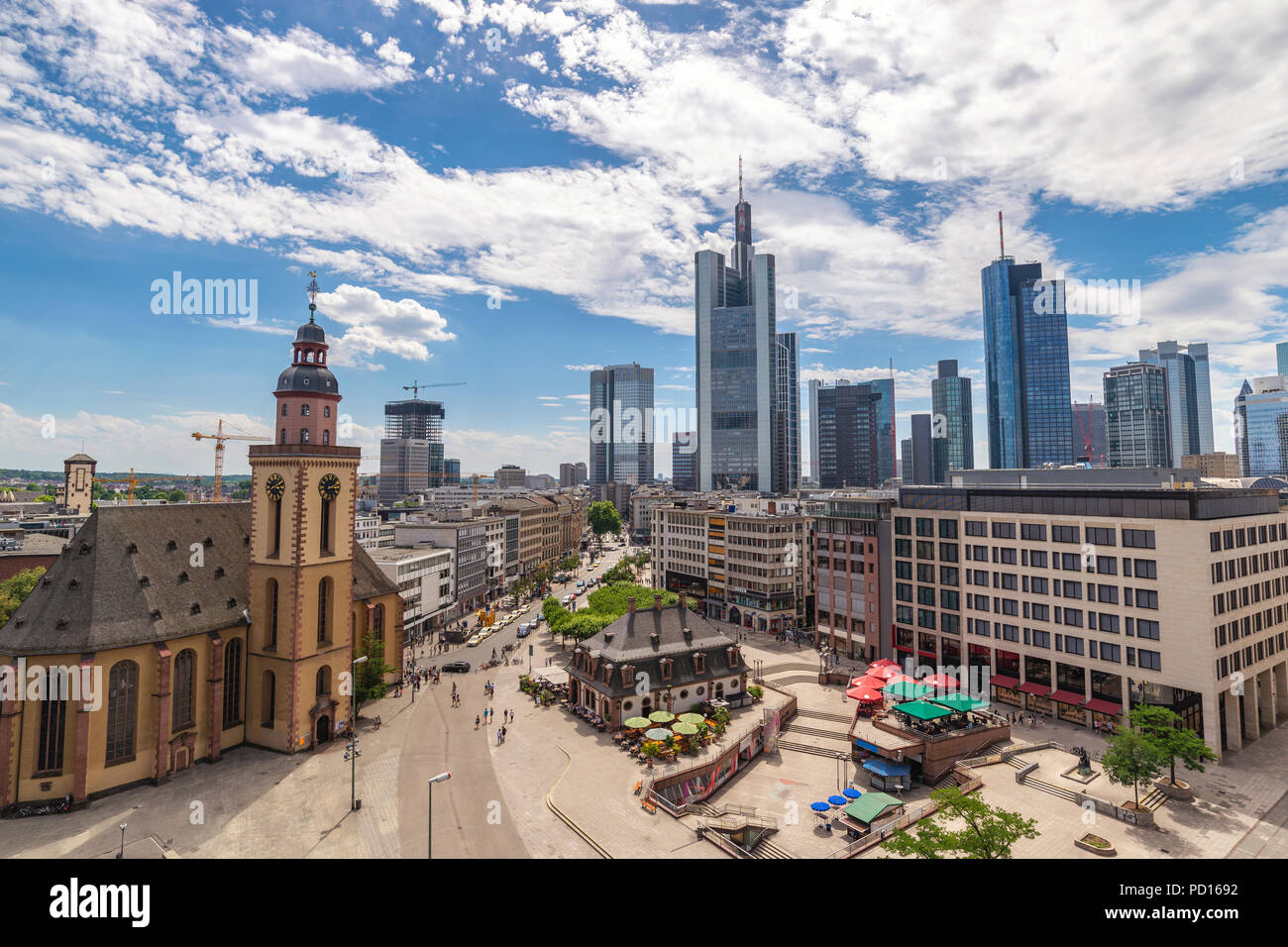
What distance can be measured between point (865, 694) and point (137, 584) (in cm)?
5974

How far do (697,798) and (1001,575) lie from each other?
40.7 m

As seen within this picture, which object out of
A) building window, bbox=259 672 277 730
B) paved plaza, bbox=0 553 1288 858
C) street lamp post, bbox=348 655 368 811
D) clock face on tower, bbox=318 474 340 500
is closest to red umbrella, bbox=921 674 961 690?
paved plaza, bbox=0 553 1288 858

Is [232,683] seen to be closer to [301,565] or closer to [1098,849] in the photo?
[301,565]

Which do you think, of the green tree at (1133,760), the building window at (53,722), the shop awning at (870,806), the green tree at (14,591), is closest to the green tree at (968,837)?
the shop awning at (870,806)

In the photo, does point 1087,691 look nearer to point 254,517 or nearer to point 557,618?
point 557,618

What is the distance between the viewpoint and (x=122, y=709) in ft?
143

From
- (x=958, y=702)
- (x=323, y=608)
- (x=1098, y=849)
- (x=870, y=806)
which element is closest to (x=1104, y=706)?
(x=958, y=702)

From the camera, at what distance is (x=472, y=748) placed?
169 ft

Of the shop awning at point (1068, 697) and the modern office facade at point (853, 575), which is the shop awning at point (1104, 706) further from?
the modern office facade at point (853, 575)

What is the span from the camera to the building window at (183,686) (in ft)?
153

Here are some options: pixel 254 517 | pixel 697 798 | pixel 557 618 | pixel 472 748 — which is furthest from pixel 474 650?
pixel 697 798

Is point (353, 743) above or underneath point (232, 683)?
underneath

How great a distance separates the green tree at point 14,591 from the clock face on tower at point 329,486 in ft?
108

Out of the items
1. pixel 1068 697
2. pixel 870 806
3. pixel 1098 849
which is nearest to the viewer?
pixel 1098 849
